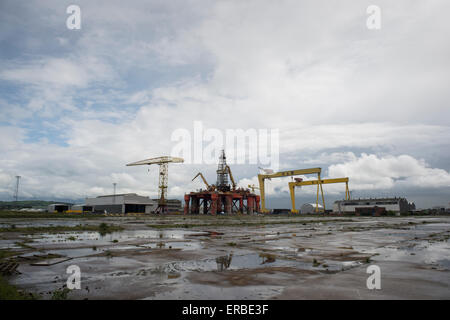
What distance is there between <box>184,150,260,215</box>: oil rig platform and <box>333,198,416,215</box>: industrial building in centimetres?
3598

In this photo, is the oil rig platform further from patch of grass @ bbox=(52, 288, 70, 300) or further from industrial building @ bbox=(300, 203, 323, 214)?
patch of grass @ bbox=(52, 288, 70, 300)

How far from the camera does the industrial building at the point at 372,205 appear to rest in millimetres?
105375

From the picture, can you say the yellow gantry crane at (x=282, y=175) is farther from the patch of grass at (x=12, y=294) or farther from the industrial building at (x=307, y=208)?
the patch of grass at (x=12, y=294)

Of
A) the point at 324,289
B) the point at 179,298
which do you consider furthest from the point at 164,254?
the point at 324,289

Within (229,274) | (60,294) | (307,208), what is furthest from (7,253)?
(307,208)

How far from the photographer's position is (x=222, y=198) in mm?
109500

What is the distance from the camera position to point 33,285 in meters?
7.02

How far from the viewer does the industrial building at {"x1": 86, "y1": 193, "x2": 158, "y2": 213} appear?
371 feet

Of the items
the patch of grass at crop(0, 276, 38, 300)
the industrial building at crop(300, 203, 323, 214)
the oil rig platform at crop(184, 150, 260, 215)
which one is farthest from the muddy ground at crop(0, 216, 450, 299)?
the industrial building at crop(300, 203, 323, 214)

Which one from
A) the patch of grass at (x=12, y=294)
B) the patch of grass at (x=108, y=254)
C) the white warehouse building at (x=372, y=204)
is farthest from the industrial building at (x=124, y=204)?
the patch of grass at (x=12, y=294)

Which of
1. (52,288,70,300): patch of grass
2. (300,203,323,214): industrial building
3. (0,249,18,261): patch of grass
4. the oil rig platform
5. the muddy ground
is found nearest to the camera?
(52,288,70,300): patch of grass

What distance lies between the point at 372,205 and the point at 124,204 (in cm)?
9756

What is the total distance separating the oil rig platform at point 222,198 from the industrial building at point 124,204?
2412 cm
